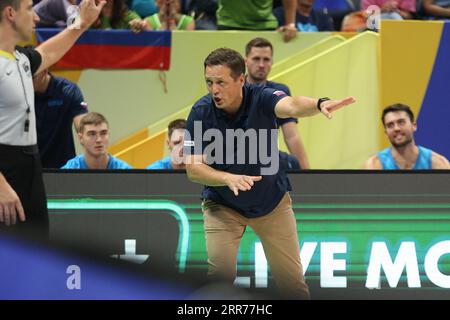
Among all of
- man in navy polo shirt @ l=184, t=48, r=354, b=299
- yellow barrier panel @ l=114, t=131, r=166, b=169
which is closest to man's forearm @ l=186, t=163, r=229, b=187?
man in navy polo shirt @ l=184, t=48, r=354, b=299

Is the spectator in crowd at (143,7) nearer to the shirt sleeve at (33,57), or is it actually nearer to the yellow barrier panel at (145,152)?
the yellow barrier panel at (145,152)

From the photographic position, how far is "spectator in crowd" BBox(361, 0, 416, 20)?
10773 millimetres

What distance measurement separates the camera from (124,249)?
24.8 feet

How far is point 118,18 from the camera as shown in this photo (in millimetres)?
10430

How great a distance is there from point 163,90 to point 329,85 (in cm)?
160

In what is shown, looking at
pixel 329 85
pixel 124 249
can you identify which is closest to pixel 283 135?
pixel 329 85

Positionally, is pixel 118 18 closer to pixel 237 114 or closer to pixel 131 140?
pixel 131 140

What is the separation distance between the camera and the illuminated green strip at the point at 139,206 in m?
7.58

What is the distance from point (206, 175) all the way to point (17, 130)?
3.93 feet

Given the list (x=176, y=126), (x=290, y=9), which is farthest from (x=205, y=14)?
(x=176, y=126)

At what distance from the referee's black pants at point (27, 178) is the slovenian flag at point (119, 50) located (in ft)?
12.6

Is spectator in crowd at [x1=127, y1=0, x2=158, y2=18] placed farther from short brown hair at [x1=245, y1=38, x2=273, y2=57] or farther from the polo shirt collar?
the polo shirt collar

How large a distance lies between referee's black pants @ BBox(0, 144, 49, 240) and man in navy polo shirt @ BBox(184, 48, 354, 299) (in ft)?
3.24

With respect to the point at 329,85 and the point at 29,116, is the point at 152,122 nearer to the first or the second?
the point at 329,85
